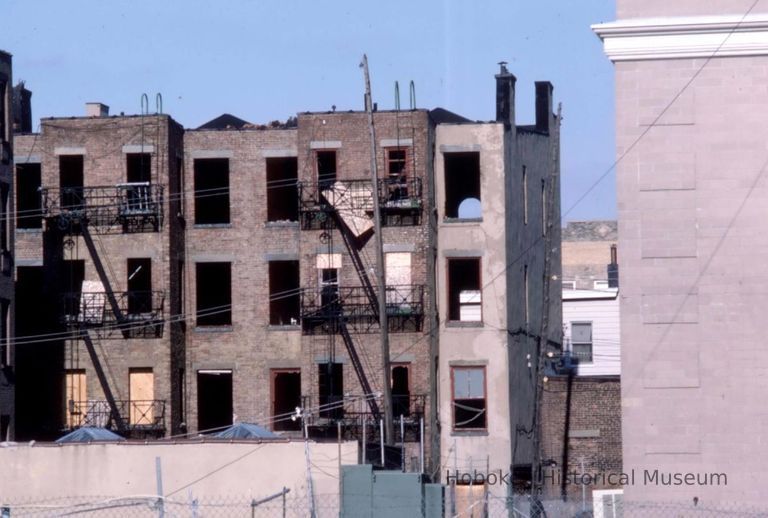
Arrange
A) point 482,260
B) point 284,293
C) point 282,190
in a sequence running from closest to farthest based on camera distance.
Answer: point 482,260
point 284,293
point 282,190

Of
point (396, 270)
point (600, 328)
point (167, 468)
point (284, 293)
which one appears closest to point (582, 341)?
point (600, 328)

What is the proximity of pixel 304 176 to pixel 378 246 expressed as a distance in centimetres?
485

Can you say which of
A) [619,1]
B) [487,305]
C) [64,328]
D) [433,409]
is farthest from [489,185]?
[619,1]

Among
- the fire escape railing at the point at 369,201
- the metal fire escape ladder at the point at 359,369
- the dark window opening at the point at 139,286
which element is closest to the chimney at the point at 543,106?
the fire escape railing at the point at 369,201

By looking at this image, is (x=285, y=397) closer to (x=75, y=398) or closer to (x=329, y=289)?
(x=329, y=289)

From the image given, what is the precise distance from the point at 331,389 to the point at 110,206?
30.9 feet

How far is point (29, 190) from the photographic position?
168 ft

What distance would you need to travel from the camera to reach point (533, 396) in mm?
52625

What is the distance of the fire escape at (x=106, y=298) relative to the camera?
156ft

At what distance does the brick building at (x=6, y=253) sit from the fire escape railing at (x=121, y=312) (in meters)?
3.33

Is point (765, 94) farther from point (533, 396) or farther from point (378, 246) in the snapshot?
point (533, 396)

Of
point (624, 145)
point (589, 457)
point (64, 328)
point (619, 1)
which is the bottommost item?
point (589, 457)

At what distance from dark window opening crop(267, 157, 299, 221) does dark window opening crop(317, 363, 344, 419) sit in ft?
18.7

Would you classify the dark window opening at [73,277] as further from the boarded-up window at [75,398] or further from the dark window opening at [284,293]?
the dark window opening at [284,293]
